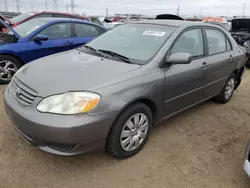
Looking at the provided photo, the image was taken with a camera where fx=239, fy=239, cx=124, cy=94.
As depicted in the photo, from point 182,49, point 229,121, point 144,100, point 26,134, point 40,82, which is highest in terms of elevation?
point 182,49

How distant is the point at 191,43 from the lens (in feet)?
11.1

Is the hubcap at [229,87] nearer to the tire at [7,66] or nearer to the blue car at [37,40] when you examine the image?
the blue car at [37,40]

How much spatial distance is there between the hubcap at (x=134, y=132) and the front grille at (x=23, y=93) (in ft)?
3.24

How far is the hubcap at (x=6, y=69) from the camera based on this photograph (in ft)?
15.3

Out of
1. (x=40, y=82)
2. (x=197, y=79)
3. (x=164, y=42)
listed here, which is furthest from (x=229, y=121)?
(x=40, y=82)

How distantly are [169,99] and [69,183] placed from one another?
60.4 inches

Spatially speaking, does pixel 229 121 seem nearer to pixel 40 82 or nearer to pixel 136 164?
pixel 136 164

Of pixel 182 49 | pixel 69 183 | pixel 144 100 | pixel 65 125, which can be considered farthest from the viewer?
pixel 182 49

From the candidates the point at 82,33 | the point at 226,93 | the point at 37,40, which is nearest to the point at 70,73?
the point at 37,40

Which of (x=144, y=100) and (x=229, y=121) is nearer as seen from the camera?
(x=144, y=100)

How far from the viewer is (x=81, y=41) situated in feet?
18.7

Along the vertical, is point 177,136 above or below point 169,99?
below

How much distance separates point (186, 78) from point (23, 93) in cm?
200

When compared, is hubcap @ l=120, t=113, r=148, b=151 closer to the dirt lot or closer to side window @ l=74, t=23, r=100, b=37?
the dirt lot
